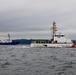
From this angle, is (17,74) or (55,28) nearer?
(17,74)

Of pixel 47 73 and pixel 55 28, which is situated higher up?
pixel 55 28

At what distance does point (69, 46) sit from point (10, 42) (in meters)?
78.6

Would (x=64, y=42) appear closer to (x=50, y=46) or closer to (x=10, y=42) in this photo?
(x=50, y=46)

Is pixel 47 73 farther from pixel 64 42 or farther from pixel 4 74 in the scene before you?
pixel 64 42

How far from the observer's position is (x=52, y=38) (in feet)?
424

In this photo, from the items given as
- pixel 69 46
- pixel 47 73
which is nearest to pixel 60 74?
pixel 47 73

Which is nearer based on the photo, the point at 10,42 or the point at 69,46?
the point at 69,46

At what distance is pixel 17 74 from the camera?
30016mm

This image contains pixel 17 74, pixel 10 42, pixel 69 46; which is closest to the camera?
→ pixel 17 74

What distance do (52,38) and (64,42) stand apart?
5.65m

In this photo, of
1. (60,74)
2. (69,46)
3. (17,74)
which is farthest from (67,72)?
(69,46)

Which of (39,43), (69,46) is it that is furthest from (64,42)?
(39,43)

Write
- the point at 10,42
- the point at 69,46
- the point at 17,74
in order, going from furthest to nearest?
the point at 10,42, the point at 69,46, the point at 17,74

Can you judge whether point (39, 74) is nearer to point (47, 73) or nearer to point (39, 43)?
point (47, 73)
